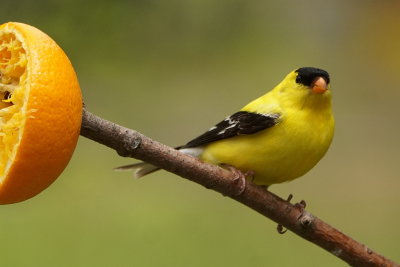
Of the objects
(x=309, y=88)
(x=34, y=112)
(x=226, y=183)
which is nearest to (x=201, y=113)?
(x=309, y=88)

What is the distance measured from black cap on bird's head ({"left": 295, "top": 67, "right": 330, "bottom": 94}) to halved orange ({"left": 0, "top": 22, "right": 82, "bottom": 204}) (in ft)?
1.80

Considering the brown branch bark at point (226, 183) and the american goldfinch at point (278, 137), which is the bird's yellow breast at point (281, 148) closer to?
the american goldfinch at point (278, 137)

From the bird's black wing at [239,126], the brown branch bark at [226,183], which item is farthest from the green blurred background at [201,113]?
the brown branch bark at [226,183]

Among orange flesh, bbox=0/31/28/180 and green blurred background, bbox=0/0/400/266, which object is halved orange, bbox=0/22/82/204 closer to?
orange flesh, bbox=0/31/28/180

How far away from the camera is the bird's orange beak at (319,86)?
3.22ft

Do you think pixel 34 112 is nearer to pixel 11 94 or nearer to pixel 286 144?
pixel 11 94

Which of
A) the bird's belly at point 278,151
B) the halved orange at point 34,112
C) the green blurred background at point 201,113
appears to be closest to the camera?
Result: the halved orange at point 34,112

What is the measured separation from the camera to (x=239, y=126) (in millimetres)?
983

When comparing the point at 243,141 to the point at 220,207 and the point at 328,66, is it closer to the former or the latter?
the point at 220,207

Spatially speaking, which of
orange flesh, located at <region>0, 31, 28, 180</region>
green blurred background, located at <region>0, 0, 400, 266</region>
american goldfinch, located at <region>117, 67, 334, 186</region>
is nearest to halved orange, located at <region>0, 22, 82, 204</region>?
orange flesh, located at <region>0, 31, 28, 180</region>

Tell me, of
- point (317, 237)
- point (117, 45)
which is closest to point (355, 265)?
point (317, 237)

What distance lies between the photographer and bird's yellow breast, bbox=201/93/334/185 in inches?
37.3

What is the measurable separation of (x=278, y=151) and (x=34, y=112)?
20.3 inches

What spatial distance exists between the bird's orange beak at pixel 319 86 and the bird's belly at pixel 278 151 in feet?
0.18
